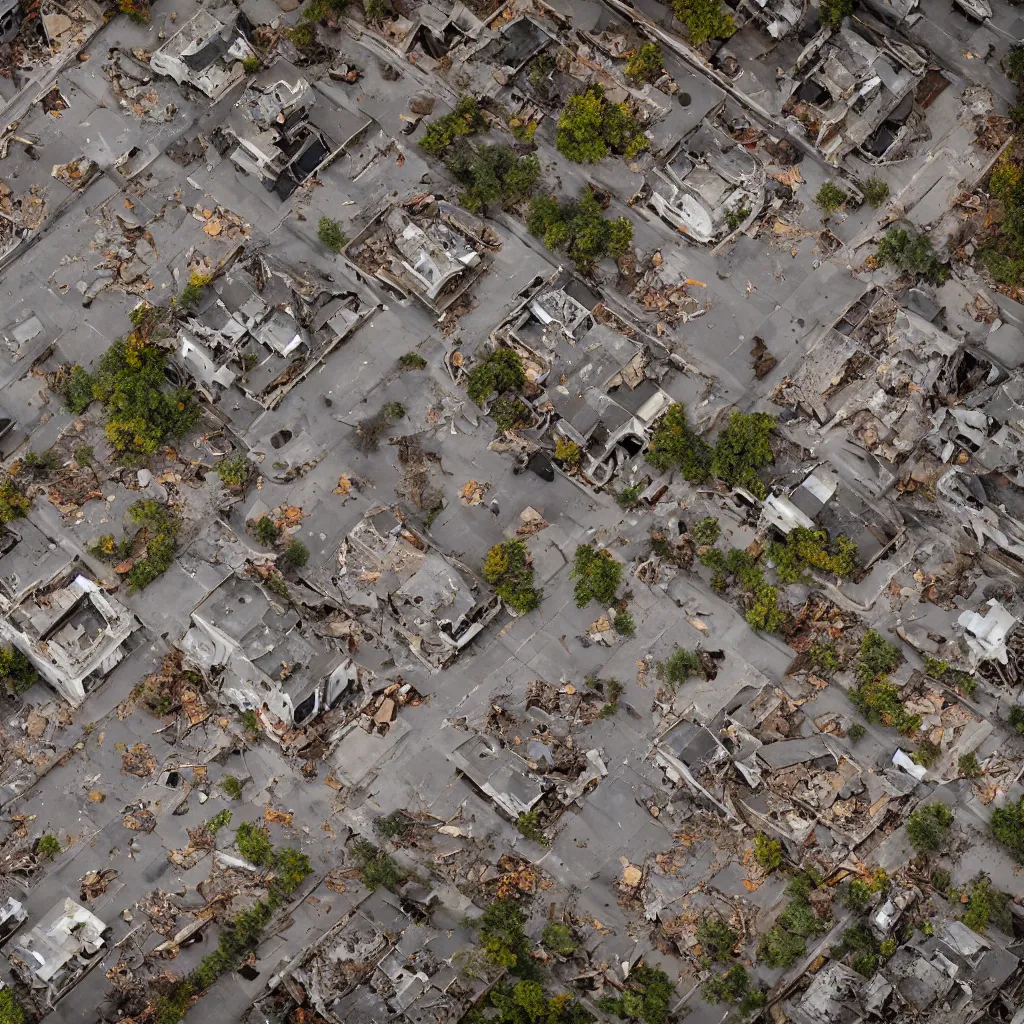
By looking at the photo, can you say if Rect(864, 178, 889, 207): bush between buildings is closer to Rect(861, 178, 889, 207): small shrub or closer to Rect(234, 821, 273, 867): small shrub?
Rect(861, 178, 889, 207): small shrub

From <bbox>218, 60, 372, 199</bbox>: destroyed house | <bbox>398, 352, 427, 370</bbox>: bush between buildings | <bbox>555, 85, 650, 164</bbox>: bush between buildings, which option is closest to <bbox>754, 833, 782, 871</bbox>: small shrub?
<bbox>398, 352, 427, 370</bbox>: bush between buildings

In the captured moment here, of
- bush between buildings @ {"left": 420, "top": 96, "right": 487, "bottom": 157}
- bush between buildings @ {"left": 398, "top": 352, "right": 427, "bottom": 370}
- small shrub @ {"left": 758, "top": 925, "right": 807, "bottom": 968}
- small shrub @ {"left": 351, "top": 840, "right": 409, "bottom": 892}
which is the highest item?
bush between buildings @ {"left": 420, "top": 96, "right": 487, "bottom": 157}

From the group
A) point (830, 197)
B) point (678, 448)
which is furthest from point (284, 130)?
point (830, 197)

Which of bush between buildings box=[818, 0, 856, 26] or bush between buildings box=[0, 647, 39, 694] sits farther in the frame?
bush between buildings box=[818, 0, 856, 26]

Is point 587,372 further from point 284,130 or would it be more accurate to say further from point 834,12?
point 834,12

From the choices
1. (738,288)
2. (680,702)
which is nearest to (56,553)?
(680,702)

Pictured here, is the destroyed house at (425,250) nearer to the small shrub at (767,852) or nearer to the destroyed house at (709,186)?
the destroyed house at (709,186)

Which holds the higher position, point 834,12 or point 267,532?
point 834,12
